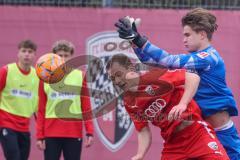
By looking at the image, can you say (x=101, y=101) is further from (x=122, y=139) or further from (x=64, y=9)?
(x=64, y=9)

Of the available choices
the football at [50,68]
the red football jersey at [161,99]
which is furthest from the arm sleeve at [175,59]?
the football at [50,68]

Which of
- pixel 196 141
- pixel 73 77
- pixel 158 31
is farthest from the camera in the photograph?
pixel 158 31

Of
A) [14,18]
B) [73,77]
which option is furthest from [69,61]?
[14,18]

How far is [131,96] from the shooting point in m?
5.93

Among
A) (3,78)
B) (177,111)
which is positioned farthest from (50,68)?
(177,111)

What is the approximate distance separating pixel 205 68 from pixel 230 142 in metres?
0.75

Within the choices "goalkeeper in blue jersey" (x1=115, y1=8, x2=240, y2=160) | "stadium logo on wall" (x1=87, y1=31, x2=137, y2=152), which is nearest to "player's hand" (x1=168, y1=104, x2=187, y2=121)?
"goalkeeper in blue jersey" (x1=115, y1=8, x2=240, y2=160)

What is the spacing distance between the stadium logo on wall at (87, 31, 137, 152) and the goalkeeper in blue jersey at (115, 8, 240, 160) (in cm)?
387

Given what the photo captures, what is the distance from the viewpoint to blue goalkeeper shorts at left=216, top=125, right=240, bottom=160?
6105mm

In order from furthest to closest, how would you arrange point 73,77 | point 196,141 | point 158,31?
point 158,31, point 73,77, point 196,141

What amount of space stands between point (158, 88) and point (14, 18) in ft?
16.6

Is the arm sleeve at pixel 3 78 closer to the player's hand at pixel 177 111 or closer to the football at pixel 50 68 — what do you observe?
the football at pixel 50 68

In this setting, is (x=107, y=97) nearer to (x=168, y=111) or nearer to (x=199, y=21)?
(x=168, y=111)

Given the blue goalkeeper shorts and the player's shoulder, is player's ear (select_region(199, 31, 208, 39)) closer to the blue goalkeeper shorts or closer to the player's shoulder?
the player's shoulder
